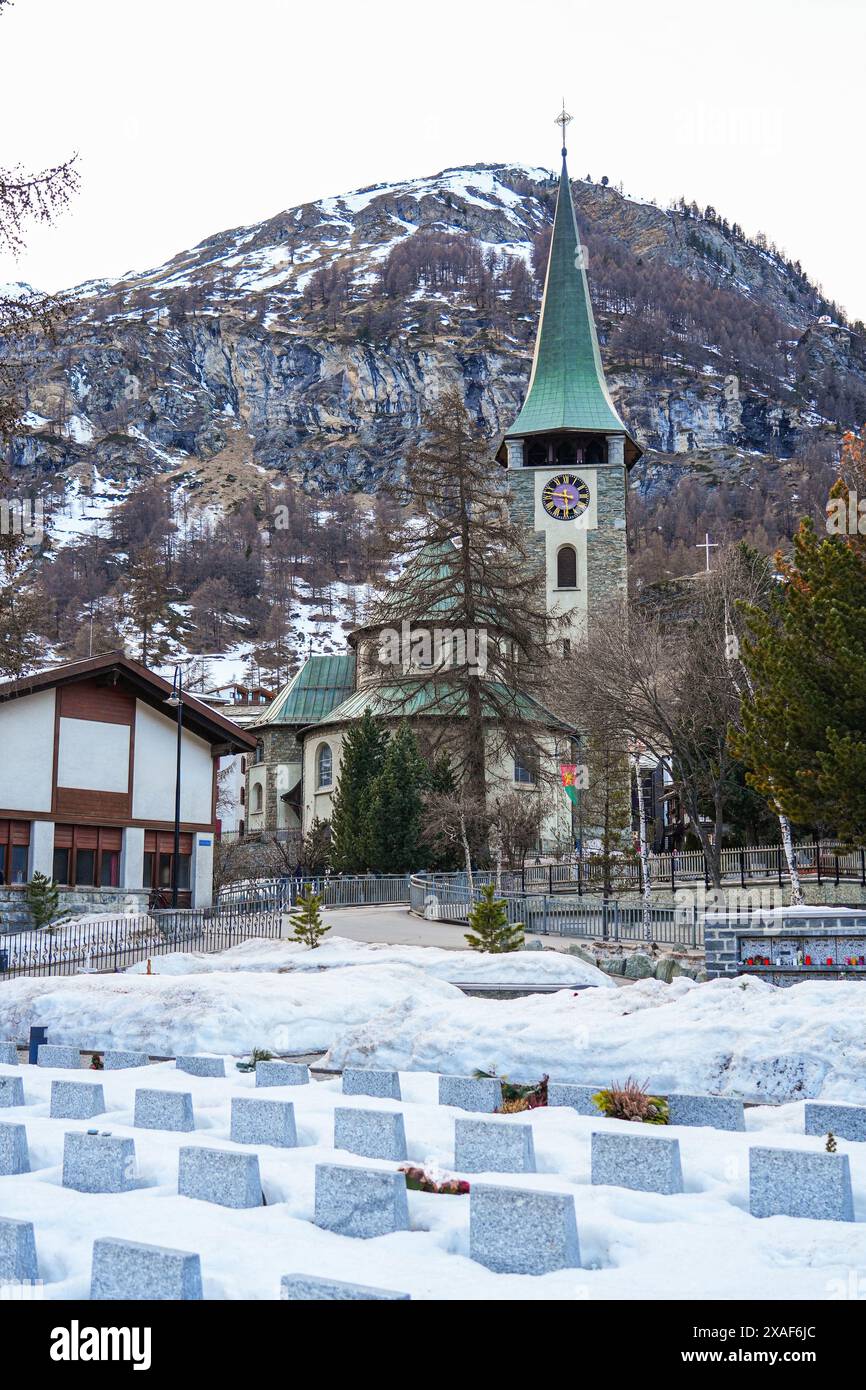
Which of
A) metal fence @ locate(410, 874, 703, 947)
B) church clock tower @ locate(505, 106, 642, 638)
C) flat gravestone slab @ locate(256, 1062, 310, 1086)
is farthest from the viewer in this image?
church clock tower @ locate(505, 106, 642, 638)

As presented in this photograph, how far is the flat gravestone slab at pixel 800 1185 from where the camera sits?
7625 mm

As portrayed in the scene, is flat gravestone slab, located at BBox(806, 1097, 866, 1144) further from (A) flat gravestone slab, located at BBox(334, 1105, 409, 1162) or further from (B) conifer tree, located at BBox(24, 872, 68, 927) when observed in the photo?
(B) conifer tree, located at BBox(24, 872, 68, 927)

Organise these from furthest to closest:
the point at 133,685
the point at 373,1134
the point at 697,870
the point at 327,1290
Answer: the point at 697,870 < the point at 133,685 < the point at 373,1134 < the point at 327,1290

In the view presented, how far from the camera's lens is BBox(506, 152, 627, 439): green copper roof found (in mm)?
69750

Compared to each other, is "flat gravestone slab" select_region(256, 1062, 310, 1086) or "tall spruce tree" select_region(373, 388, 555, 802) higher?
"tall spruce tree" select_region(373, 388, 555, 802)

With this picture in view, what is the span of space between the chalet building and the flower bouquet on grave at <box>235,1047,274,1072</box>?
17456mm

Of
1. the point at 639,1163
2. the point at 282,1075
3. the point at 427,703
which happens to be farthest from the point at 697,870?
the point at 639,1163

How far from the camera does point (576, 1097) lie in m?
11.1

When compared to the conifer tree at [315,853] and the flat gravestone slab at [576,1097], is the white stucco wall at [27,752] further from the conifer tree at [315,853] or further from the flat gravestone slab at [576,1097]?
the flat gravestone slab at [576,1097]

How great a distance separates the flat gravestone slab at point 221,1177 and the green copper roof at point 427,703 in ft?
104

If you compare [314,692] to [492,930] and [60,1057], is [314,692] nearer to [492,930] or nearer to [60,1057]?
[492,930]

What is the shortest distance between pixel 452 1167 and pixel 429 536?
33.8 m

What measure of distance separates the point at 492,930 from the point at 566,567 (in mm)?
47438

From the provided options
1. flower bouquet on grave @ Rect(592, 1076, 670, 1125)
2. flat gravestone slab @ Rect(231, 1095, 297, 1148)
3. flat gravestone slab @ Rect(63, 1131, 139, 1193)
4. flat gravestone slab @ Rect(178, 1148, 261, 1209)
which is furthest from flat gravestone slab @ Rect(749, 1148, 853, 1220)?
flat gravestone slab @ Rect(63, 1131, 139, 1193)
